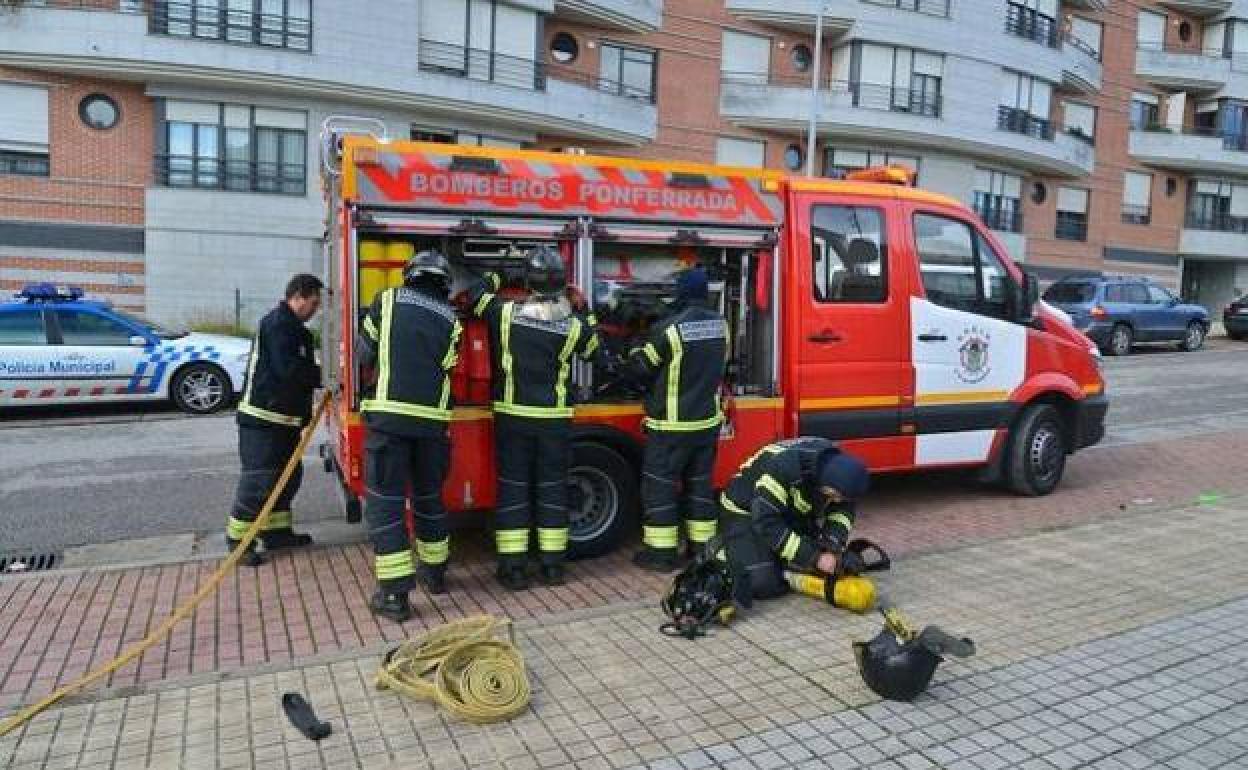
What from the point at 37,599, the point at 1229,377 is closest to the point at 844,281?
the point at 37,599

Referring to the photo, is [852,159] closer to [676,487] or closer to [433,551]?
[676,487]

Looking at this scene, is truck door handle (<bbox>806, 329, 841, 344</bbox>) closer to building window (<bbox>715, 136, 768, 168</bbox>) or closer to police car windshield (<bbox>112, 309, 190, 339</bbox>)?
police car windshield (<bbox>112, 309, 190, 339</bbox>)

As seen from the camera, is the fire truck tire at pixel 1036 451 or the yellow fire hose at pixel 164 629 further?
the fire truck tire at pixel 1036 451

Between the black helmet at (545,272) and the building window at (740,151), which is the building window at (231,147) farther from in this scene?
the black helmet at (545,272)

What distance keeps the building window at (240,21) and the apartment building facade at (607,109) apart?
1.9 inches

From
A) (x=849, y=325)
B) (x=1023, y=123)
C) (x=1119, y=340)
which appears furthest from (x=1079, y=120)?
(x=849, y=325)

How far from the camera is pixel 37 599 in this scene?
16.7 ft

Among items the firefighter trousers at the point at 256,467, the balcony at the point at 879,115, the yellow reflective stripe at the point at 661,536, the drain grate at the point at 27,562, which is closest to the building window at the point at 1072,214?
the balcony at the point at 879,115

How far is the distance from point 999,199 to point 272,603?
33.5 m

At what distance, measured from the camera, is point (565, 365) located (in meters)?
5.32

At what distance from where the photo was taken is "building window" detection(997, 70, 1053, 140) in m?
32.3

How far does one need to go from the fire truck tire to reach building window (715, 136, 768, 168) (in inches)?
886

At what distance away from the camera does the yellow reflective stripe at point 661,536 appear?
5.62 meters

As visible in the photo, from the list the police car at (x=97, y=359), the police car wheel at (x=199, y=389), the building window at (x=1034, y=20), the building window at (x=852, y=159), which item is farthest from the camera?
the building window at (x=1034, y=20)
